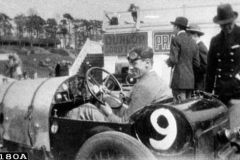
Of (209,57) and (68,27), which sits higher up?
(68,27)

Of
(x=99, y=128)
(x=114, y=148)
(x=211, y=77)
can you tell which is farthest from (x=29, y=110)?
(x=211, y=77)

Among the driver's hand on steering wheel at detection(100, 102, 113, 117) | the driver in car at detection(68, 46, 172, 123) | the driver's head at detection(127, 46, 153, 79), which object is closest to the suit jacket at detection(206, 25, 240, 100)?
the driver in car at detection(68, 46, 172, 123)

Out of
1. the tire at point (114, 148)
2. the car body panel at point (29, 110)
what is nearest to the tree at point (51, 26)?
the car body panel at point (29, 110)

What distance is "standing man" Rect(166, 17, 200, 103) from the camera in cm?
541

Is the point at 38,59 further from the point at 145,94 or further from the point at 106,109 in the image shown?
the point at 145,94

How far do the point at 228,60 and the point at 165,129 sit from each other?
1.67 m

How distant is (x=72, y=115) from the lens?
3943 mm

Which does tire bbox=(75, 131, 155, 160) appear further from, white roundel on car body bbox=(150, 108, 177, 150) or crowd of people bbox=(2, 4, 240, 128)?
crowd of people bbox=(2, 4, 240, 128)

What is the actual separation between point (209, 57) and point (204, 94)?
0.80 metres

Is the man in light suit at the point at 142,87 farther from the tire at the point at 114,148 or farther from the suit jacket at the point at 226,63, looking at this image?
the suit jacket at the point at 226,63

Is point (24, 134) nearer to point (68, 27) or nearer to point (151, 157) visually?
point (151, 157)

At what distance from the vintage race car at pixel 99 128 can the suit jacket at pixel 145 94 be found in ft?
0.73

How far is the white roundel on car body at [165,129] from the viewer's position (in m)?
2.70

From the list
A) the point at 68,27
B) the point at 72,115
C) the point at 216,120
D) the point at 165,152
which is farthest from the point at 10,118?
the point at 68,27
